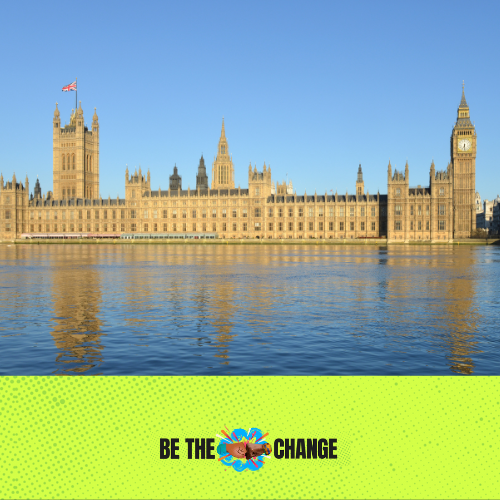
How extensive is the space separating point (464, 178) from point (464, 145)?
9.24m

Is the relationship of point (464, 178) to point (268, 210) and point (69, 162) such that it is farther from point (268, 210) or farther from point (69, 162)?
point (69, 162)

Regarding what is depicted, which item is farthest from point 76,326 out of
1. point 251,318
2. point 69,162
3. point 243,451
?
point 69,162

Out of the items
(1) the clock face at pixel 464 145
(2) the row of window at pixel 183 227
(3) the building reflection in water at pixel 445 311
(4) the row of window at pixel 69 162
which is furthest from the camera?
(4) the row of window at pixel 69 162

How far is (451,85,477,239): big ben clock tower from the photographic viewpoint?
463ft

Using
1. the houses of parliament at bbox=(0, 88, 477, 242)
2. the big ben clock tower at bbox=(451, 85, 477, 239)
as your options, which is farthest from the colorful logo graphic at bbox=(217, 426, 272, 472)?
the big ben clock tower at bbox=(451, 85, 477, 239)

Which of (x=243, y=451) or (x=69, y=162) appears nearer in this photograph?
(x=243, y=451)

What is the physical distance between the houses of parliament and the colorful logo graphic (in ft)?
456

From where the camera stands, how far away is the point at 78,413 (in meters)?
4.19

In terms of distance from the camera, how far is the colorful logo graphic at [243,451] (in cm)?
398

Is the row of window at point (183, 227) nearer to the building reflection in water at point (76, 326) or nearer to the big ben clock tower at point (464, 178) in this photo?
the big ben clock tower at point (464, 178)

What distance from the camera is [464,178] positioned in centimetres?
14325

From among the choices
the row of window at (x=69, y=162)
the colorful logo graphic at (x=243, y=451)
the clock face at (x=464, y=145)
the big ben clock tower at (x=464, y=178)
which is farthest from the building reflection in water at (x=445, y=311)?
the row of window at (x=69, y=162)

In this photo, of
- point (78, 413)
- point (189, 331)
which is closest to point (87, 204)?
point (189, 331)

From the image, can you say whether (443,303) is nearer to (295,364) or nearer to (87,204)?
(295,364)
